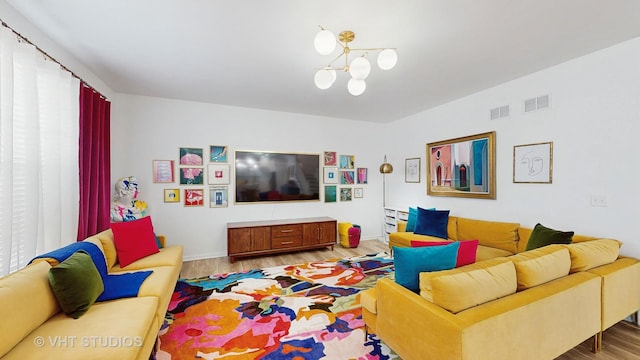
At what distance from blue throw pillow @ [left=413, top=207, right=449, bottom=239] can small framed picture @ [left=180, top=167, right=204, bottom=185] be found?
3642 mm

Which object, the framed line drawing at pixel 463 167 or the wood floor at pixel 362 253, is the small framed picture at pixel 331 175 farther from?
the framed line drawing at pixel 463 167

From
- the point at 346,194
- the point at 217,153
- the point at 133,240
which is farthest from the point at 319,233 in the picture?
the point at 133,240

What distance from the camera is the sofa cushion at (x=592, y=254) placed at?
6.32 feet

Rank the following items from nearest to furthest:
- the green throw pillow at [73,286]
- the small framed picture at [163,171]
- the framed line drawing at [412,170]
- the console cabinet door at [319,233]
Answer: the green throw pillow at [73,286], the small framed picture at [163,171], the console cabinet door at [319,233], the framed line drawing at [412,170]

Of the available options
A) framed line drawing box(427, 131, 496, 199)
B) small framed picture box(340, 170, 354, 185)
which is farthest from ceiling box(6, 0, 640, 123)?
small framed picture box(340, 170, 354, 185)

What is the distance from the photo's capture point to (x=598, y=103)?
101 inches

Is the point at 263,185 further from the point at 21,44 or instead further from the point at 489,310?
the point at 489,310

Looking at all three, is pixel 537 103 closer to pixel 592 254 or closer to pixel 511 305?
pixel 592 254

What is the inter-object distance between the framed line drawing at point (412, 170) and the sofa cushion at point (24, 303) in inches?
194

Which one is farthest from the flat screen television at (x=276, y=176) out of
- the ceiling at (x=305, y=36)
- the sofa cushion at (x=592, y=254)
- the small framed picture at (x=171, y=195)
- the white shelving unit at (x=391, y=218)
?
the sofa cushion at (x=592, y=254)

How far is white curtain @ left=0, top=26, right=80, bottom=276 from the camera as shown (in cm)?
168

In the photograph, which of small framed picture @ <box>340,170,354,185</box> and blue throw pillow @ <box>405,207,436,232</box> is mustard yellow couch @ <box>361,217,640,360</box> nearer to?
blue throw pillow @ <box>405,207,436,232</box>

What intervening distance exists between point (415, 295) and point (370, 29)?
2.11 meters

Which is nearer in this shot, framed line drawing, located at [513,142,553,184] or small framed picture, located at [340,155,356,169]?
framed line drawing, located at [513,142,553,184]
